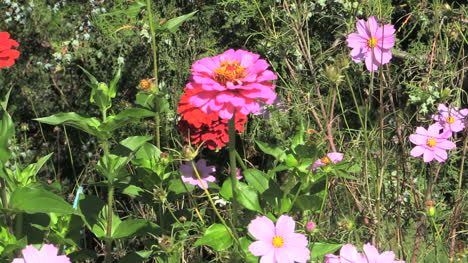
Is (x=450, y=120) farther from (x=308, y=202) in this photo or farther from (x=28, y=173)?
(x=28, y=173)

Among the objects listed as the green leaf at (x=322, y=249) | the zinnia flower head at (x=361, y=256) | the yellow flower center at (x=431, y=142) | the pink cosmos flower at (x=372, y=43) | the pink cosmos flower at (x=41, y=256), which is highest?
the pink cosmos flower at (x=372, y=43)

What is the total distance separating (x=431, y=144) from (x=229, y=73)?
1.71 feet

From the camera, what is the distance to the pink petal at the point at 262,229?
3.08ft

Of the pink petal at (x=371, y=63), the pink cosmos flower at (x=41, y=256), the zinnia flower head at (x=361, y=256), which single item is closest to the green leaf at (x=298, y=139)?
the pink petal at (x=371, y=63)

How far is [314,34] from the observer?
195 centimetres

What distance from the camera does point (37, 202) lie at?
1.02 meters

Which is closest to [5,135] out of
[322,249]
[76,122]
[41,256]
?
[76,122]

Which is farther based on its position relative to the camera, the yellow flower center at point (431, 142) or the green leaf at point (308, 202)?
the yellow flower center at point (431, 142)

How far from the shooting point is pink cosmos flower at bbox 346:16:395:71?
1.15m

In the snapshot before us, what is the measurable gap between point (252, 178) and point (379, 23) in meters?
0.37

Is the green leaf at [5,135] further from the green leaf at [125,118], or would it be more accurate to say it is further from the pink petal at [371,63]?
the pink petal at [371,63]

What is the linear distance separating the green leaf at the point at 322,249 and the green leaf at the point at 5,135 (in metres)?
0.52

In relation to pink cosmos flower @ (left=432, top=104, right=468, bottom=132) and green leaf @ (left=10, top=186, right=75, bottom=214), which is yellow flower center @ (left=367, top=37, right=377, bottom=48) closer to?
pink cosmos flower @ (left=432, top=104, right=468, bottom=132)

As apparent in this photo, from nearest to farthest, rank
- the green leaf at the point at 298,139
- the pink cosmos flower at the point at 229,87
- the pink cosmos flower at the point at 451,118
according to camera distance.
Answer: the pink cosmos flower at the point at 229,87 → the green leaf at the point at 298,139 → the pink cosmos flower at the point at 451,118
